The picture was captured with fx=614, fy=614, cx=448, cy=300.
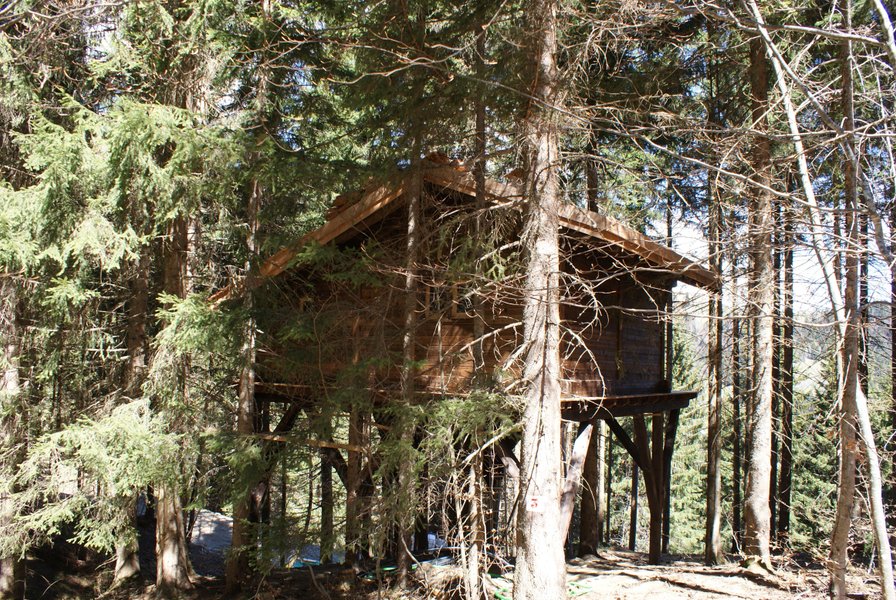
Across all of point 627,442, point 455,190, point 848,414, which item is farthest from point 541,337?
point 627,442

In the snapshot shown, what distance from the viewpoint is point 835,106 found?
31.1 feet

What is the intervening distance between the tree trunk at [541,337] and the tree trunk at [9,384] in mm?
8383

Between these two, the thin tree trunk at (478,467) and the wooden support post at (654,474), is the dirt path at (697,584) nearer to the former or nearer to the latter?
the thin tree trunk at (478,467)

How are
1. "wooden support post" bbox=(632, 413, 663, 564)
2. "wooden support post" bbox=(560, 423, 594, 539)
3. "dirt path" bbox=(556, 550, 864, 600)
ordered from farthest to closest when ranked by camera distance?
"wooden support post" bbox=(632, 413, 663, 564) → "wooden support post" bbox=(560, 423, 594, 539) → "dirt path" bbox=(556, 550, 864, 600)

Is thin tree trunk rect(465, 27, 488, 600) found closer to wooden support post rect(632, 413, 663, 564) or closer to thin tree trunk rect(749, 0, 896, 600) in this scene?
thin tree trunk rect(749, 0, 896, 600)

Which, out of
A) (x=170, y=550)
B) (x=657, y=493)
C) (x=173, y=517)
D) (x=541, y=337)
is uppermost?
(x=541, y=337)

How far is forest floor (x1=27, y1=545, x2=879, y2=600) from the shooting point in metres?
7.70

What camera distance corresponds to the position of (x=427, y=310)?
823cm

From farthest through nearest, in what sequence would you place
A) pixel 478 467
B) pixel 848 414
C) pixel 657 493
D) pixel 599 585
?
pixel 657 493 → pixel 599 585 → pixel 478 467 → pixel 848 414

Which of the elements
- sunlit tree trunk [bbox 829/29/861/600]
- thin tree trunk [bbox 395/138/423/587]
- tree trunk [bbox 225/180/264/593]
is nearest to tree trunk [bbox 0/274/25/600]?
tree trunk [bbox 225/180/264/593]

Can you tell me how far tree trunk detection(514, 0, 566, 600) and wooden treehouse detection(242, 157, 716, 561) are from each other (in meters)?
0.28

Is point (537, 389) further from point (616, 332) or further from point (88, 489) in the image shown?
point (88, 489)

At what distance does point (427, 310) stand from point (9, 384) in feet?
23.8

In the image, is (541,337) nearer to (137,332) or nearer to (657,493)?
(657,493)
